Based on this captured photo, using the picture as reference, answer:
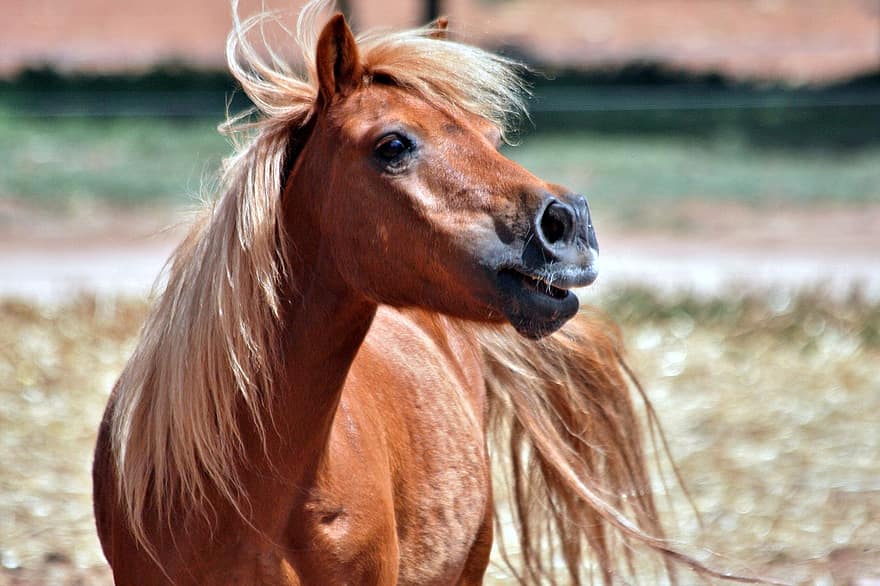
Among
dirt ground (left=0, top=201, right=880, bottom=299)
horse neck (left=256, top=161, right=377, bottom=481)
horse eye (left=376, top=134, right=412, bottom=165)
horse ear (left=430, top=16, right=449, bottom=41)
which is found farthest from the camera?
dirt ground (left=0, top=201, right=880, bottom=299)

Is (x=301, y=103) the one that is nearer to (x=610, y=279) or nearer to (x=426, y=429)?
(x=426, y=429)

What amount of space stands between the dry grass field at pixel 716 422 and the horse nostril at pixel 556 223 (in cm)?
188

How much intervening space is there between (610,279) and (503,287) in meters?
5.53

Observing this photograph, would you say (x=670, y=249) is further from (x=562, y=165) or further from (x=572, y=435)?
(x=572, y=435)

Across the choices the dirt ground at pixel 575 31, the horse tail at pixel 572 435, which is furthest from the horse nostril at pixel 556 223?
the dirt ground at pixel 575 31

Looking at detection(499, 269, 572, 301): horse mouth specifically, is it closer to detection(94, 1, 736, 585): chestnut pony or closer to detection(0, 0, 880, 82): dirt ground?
detection(94, 1, 736, 585): chestnut pony

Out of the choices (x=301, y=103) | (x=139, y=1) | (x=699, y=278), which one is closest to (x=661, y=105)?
(x=699, y=278)

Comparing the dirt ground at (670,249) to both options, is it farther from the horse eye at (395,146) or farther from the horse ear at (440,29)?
the horse eye at (395,146)

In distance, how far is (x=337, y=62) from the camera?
2334mm

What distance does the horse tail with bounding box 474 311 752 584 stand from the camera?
3.35m

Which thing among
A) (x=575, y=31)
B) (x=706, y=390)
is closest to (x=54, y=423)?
(x=706, y=390)

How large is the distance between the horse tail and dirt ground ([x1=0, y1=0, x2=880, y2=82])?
45.6ft

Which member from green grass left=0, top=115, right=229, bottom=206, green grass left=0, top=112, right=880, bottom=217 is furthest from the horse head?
green grass left=0, top=115, right=229, bottom=206

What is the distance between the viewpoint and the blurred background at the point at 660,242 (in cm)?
454
